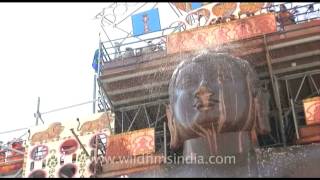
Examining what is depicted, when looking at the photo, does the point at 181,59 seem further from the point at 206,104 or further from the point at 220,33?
the point at 206,104

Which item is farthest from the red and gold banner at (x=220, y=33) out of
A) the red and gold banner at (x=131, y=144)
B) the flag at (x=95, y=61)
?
the flag at (x=95, y=61)

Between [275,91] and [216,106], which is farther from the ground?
[275,91]

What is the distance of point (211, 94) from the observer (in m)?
9.62

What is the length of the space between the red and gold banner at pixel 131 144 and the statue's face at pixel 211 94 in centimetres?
340

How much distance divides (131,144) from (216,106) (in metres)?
4.51

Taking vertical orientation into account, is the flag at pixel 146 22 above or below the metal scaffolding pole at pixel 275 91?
above

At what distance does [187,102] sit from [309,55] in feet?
16.0

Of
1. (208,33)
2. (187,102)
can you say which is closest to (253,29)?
(208,33)

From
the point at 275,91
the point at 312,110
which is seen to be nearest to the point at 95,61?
the point at 275,91

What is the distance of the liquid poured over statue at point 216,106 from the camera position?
9.60 m

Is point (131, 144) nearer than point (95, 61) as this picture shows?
Yes

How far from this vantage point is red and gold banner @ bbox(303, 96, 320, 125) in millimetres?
12555

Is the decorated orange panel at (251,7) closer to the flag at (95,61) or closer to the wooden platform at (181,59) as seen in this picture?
the wooden platform at (181,59)

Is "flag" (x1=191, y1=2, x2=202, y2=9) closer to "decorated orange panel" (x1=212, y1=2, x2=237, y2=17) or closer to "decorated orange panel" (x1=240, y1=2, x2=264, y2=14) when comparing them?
"decorated orange panel" (x1=212, y1=2, x2=237, y2=17)
